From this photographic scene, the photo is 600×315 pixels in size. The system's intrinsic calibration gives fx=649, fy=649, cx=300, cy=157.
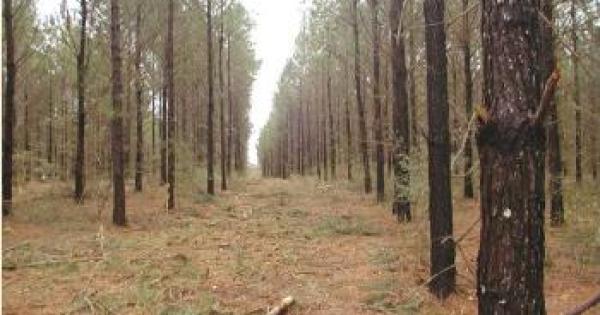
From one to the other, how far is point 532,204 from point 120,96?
481 inches

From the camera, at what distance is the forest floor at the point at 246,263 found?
25.8 feet

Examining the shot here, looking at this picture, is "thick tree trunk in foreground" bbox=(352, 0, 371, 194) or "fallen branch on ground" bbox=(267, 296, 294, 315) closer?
"fallen branch on ground" bbox=(267, 296, 294, 315)

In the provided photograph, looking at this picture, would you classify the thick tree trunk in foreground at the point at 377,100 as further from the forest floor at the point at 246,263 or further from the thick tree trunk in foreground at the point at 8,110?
the thick tree trunk in foreground at the point at 8,110

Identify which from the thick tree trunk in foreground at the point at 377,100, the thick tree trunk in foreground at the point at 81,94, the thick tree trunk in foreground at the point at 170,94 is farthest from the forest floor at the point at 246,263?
the thick tree trunk in foreground at the point at 377,100

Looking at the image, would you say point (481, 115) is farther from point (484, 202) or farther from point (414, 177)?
point (414, 177)

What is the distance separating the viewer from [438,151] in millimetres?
8102

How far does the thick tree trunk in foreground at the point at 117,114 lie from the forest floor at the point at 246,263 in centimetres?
59

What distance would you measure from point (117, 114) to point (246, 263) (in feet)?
18.7

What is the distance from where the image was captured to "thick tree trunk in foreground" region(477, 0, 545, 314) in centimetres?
332

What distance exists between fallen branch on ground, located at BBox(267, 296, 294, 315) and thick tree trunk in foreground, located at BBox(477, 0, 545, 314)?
13.6ft

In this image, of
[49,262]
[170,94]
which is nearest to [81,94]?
[170,94]

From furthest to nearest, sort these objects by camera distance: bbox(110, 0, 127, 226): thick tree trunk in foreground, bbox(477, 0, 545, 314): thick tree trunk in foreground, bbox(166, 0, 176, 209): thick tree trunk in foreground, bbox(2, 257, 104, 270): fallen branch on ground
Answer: bbox(166, 0, 176, 209): thick tree trunk in foreground < bbox(110, 0, 127, 226): thick tree trunk in foreground < bbox(2, 257, 104, 270): fallen branch on ground < bbox(477, 0, 545, 314): thick tree trunk in foreground

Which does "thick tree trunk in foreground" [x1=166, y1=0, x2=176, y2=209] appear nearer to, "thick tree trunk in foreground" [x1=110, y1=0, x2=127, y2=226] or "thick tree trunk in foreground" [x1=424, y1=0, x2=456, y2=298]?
"thick tree trunk in foreground" [x1=110, y1=0, x2=127, y2=226]

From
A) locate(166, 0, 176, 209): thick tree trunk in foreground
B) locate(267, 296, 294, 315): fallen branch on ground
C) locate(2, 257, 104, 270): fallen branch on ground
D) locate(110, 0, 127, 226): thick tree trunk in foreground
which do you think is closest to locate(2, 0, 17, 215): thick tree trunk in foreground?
locate(110, 0, 127, 226): thick tree trunk in foreground
